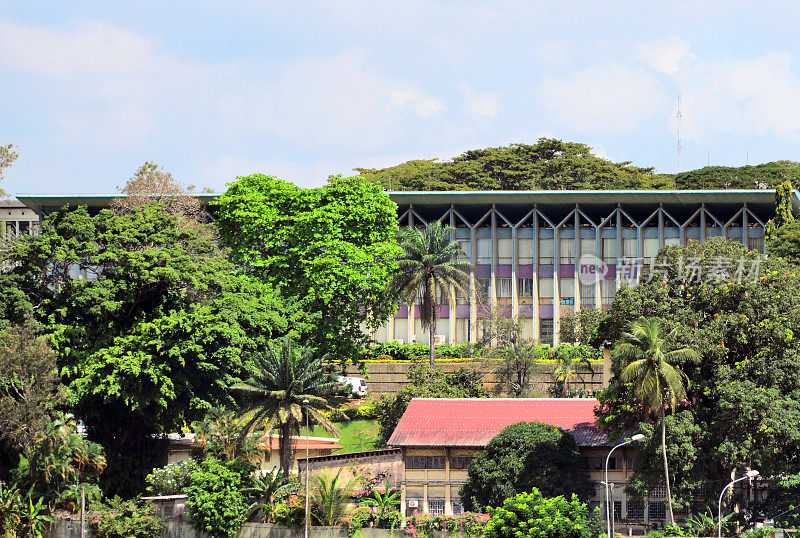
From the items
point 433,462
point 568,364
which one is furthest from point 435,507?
point 568,364

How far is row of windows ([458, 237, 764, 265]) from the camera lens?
93.1 m

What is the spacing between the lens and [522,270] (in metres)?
94.9

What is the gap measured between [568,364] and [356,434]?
14.5 metres

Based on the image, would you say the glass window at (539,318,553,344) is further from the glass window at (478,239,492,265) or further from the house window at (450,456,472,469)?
the house window at (450,456,472,469)

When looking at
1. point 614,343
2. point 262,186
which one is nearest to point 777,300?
point 614,343

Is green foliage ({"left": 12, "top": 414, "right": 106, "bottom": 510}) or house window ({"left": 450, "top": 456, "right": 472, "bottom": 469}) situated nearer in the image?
green foliage ({"left": 12, "top": 414, "right": 106, "bottom": 510})

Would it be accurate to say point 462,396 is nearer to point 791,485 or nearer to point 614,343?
point 614,343

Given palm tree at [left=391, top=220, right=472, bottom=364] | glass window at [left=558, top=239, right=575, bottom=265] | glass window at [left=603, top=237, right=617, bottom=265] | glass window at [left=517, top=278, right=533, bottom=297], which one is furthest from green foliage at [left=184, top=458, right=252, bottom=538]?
glass window at [left=603, top=237, right=617, bottom=265]

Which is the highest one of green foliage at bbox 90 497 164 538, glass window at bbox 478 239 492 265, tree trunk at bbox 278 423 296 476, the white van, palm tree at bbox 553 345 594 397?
glass window at bbox 478 239 492 265

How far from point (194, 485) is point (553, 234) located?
1915 inches

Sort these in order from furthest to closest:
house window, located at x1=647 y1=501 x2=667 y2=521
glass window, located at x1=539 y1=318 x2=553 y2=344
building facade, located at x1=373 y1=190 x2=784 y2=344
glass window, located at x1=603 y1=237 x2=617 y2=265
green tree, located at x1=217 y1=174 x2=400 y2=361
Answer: glass window, located at x1=539 y1=318 x2=553 y2=344
glass window, located at x1=603 y1=237 x2=617 y2=265
building facade, located at x1=373 y1=190 x2=784 y2=344
green tree, located at x1=217 y1=174 x2=400 y2=361
house window, located at x1=647 y1=501 x2=667 y2=521

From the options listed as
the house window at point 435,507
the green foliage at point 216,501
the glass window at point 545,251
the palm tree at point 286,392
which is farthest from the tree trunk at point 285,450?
the glass window at point 545,251

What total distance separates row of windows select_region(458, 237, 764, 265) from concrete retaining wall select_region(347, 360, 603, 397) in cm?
2021

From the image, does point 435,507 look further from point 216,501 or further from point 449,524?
point 216,501
